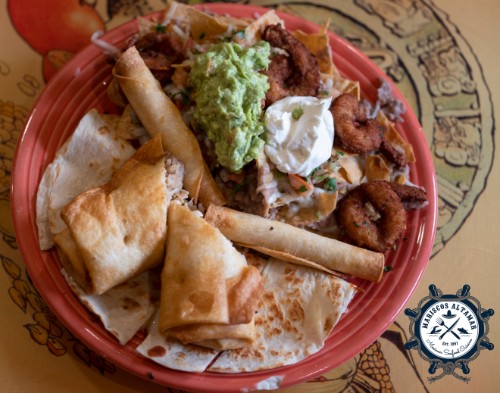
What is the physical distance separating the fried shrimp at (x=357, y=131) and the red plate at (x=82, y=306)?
0.22 m

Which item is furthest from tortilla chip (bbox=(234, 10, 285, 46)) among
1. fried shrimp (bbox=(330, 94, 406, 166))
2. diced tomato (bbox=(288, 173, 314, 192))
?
diced tomato (bbox=(288, 173, 314, 192))

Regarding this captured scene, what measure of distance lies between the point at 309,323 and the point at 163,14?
193 centimetres

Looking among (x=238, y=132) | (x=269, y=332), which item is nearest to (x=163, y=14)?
(x=238, y=132)

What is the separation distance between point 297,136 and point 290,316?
0.90m

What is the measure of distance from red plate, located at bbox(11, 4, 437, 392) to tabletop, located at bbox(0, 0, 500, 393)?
11.3 inches

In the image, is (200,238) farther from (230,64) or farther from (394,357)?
(394,357)

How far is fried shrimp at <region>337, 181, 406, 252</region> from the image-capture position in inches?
97.7

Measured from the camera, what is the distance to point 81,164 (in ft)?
8.29

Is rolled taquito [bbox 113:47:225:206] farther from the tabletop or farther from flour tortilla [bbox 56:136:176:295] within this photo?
the tabletop

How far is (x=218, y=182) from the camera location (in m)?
2.53

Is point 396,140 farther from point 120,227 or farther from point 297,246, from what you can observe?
point 120,227

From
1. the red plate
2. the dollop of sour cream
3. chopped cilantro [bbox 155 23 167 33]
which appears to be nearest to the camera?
the red plate

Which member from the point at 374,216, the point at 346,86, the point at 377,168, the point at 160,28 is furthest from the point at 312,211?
the point at 160,28

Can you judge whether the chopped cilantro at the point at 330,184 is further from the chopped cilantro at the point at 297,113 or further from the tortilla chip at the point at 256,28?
the tortilla chip at the point at 256,28
